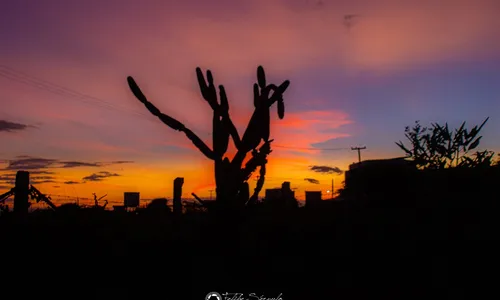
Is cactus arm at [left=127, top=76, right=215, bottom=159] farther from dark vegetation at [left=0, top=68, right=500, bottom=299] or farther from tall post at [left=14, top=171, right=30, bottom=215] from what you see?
tall post at [left=14, top=171, right=30, bottom=215]

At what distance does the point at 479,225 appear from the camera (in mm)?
10750

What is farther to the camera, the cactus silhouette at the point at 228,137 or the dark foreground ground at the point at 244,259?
the cactus silhouette at the point at 228,137

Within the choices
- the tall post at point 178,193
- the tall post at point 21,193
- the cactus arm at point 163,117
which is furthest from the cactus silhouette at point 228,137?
the tall post at point 178,193

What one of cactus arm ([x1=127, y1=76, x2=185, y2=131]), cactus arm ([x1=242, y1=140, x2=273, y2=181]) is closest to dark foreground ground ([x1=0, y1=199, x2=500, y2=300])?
cactus arm ([x1=242, y1=140, x2=273, y2=181])

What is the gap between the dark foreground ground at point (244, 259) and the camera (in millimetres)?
6355

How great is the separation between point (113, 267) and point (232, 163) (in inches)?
122

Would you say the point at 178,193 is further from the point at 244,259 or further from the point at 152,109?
the point at 244,259

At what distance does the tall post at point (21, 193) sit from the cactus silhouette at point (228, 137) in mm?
4378

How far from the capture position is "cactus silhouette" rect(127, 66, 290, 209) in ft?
28.2

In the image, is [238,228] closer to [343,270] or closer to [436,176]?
[343,270]

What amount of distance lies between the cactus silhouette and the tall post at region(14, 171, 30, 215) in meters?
4.38

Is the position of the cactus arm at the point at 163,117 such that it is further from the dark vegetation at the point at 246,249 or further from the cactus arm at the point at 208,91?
the cactus arm at the point at 208,91

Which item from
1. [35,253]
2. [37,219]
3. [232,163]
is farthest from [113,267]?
[37,219]

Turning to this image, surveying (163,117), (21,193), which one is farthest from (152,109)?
(21,193)
